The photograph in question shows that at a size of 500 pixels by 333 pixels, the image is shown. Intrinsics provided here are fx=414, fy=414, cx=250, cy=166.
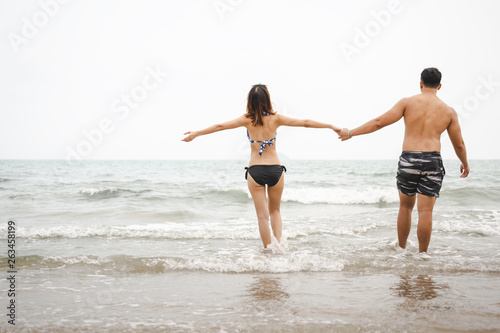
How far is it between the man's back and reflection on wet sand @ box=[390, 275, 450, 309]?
1.53 m

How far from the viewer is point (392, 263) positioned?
4.86 meters

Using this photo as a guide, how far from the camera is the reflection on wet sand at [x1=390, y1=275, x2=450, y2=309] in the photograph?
3.38 meters

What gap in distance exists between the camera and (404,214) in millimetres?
5219

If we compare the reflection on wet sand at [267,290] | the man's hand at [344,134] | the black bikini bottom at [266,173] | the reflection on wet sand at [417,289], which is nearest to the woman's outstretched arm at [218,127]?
the black bikini bottom at [266,173]

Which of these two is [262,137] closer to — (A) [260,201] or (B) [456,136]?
(A) [260,201]

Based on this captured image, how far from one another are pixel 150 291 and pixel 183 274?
75cm

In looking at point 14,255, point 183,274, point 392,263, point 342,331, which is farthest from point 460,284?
point 14,255

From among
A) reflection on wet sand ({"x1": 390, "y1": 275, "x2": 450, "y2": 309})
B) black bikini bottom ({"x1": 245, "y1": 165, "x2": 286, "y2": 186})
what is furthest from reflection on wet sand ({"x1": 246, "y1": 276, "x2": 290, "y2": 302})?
black bikini bottom ({"x1": 245, "y1": 165, "x2": 286, "y2": 186})

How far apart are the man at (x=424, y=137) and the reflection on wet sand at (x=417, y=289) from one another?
1005mm

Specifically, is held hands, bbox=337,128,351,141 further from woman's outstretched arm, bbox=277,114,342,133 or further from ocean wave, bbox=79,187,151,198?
ocean wave, bbox=79,187,151,198

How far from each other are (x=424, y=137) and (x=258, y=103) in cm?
201

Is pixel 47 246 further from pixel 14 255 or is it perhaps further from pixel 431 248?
pixel 431 248

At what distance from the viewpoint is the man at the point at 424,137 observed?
4.83 metres

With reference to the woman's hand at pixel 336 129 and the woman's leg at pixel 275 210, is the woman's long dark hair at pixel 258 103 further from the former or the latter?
the woman's leg at pixel 275 210
